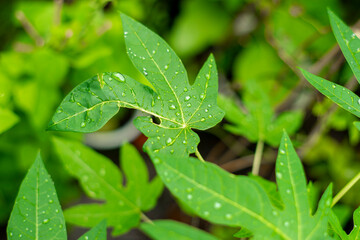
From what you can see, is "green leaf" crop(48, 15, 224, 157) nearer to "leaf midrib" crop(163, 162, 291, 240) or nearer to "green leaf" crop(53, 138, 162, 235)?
"leaf midrib" crop(163, 162, 291, 240)

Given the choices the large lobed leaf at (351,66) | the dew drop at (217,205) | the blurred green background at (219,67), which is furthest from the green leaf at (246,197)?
the blurred green background at (219,67)


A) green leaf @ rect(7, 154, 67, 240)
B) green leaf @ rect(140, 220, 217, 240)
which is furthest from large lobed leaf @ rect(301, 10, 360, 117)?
green leaf @ rect(7, 154, 67, 240)

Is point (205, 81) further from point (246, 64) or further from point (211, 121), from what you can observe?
point (246, 64)

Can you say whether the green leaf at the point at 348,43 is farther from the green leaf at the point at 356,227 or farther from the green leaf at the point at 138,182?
the green leaf at the point at 138,182

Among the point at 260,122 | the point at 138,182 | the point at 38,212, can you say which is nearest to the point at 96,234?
the point at 38,212

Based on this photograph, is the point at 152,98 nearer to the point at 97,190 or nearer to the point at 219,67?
the point at 97,190

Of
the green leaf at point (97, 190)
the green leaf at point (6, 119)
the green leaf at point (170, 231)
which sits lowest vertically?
the green leaf at point (97, 190)
